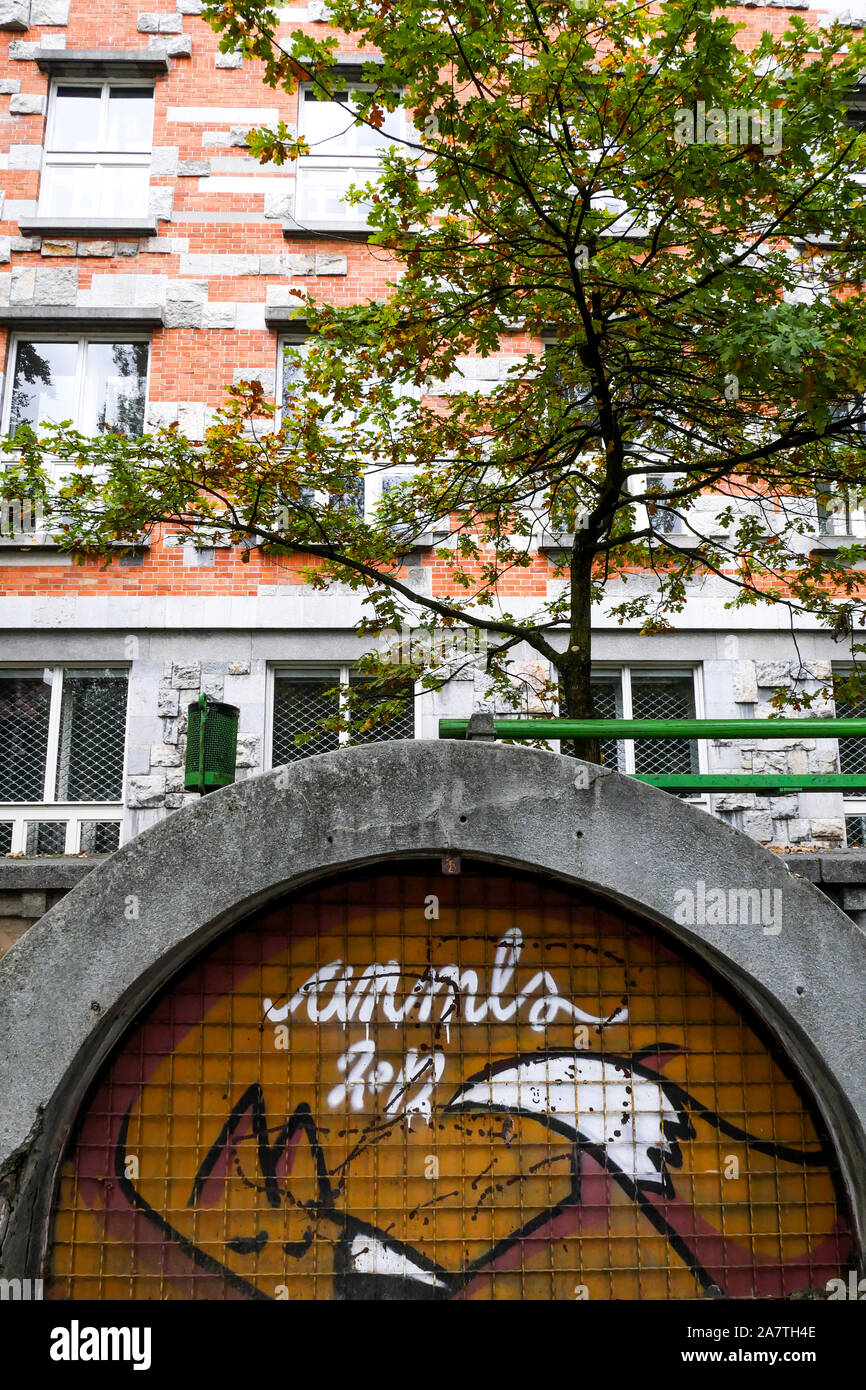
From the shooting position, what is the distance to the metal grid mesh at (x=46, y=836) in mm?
11359

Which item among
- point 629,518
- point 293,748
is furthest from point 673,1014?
point 293,748

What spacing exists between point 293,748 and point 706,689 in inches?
203

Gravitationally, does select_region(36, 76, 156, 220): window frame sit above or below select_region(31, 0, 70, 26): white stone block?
below

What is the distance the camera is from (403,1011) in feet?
15.5

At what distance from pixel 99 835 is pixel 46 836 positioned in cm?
62

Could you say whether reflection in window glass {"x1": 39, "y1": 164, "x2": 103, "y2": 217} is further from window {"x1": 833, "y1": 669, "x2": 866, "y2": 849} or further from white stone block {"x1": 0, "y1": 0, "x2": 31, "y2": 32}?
window {"x1": 833, "y1": 669, "x2": 866, "y2": 849}

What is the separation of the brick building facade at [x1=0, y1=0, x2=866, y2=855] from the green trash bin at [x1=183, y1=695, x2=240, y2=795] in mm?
6091

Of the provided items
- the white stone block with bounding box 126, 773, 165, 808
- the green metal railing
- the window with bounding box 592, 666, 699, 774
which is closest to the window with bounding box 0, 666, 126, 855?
the white stone block with bounding box 126, 773, 165, 808

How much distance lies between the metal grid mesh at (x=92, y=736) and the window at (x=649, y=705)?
233 inches

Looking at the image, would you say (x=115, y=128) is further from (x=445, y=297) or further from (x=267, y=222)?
(x=445, y=297)

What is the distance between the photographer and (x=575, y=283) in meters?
5.46

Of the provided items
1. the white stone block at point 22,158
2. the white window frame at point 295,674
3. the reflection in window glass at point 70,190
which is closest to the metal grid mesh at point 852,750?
the white window frame at point 295,674

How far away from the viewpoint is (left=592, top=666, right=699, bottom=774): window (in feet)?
38.6

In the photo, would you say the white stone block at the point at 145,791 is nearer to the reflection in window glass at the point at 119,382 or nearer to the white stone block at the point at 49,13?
the reflection in window glass at the point at 119,382
